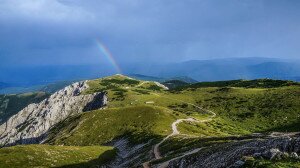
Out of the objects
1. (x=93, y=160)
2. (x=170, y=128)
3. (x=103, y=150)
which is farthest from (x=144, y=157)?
(x=170, y=128)

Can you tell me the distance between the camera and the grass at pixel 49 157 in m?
89.8

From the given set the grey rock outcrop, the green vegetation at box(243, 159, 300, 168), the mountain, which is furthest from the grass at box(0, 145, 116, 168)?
the green vegetation at box(243, 159, 300, 168)

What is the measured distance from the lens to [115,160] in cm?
10838

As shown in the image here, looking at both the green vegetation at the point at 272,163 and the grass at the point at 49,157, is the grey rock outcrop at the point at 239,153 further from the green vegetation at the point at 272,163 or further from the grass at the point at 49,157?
the grass at the point at 49,157

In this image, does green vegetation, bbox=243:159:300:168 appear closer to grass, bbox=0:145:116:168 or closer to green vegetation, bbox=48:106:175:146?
grass, bbox=0:145:116:168

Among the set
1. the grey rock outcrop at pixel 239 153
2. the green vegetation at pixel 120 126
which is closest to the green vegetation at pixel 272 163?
the grey rock outcrop at pixel 239 153

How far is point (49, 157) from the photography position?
9550 centimetres

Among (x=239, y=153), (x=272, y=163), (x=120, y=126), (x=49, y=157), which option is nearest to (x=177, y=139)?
(x=49, y=157)

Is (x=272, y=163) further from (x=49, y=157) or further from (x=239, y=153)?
(x=49, y=157)

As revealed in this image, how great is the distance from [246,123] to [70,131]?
3439 inches

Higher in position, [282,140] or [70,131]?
[282,140]

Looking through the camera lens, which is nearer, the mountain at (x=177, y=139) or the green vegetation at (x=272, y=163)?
the green vegetation at (x=272, y=163)


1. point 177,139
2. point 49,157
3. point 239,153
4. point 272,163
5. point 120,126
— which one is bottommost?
point 120,126

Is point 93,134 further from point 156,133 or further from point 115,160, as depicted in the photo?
point 115,160
